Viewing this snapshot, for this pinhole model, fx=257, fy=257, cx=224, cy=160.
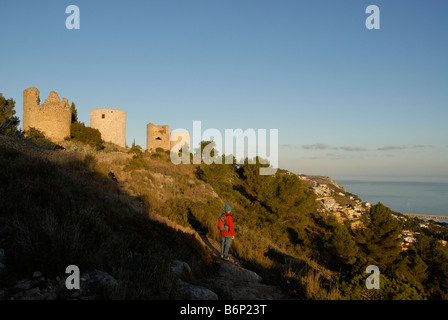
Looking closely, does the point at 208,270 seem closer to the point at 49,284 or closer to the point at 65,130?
the point at 49,284

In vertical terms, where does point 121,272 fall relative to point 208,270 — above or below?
above

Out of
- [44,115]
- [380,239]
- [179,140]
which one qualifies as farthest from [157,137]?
[380,239]

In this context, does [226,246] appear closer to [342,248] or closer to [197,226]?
[197,226]

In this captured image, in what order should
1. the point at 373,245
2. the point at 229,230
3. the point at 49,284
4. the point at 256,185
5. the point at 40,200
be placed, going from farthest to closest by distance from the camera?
the point at 256,185 < the point at 373,245 < the point at 229,230 < the point at 40,200 < the point at 49,284

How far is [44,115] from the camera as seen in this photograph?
25.0 m

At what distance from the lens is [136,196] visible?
1157cm

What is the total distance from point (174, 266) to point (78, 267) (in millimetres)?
1654

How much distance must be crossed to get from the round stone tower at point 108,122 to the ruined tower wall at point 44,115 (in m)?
8.43

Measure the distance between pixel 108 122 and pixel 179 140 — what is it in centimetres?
1067

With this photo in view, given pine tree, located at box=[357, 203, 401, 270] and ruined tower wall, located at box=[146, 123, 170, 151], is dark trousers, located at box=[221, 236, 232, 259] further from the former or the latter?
ruined tower wall, located at box=[146, 123, 170, 151]

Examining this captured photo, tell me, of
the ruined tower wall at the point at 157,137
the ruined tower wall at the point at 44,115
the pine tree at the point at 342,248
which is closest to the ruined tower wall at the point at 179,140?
the ruined tower wall at the point at 157,137

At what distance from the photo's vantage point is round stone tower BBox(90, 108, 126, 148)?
34.3 m
